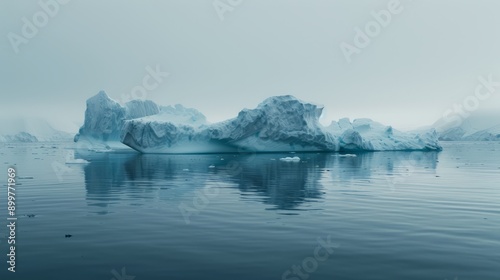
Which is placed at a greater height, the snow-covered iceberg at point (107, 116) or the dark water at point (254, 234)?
the snow-covered iceberg at point (107, 116)

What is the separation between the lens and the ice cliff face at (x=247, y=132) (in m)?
50.1

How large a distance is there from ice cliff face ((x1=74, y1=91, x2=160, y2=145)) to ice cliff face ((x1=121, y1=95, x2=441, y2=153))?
51.6ft

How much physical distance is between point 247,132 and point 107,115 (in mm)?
27511

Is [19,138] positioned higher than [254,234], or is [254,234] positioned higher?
[19,138]

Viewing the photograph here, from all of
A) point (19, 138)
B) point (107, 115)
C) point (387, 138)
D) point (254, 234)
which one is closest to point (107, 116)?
point (107, 115)

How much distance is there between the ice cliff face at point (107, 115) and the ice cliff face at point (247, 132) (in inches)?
619

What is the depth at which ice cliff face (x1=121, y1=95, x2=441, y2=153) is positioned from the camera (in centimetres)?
5006

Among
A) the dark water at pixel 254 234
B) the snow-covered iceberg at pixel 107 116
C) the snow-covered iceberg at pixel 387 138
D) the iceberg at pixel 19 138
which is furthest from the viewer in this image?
the iceberg at pixel 19 138

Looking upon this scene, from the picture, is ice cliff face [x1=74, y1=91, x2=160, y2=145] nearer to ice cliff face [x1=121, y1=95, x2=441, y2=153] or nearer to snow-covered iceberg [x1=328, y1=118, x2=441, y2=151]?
ice cliff face [x1=121, y1=95, x2=441, y2=153]

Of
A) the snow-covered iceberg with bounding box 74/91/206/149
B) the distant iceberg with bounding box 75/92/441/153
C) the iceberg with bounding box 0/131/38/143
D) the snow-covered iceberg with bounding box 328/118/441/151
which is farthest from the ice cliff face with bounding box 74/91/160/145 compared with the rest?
the iceberg with bounding box 0/131/38/143

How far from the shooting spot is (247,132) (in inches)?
2010

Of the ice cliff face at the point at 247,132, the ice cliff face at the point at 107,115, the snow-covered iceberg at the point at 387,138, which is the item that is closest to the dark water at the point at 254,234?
the ice cliff face at the point at 247,132

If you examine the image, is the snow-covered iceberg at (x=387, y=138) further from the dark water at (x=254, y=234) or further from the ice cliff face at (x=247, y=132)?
the dark water at (x=254, y=234)

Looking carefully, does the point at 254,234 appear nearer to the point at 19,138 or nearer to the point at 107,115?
the point at 107,115
